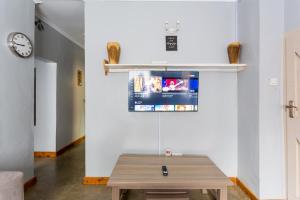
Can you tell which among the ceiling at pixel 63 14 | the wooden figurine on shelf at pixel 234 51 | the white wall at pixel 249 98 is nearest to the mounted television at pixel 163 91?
the wooden figurine on shelf at pixel 234 51

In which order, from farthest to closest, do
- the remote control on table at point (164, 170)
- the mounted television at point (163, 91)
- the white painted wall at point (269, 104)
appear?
the mounted television at point (163, 91) < the white painted wall at point (269, 104) < the remote control on table at point (164, 170)

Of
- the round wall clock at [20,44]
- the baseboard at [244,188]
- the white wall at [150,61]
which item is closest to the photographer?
the baseboard at [244,188]

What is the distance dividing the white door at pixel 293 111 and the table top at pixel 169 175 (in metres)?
0.78

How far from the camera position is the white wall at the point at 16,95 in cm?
242

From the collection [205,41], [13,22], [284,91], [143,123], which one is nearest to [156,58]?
[205,41]

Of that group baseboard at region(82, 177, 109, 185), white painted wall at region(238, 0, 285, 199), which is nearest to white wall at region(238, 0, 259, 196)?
white painted wall at region(238, 0, 285, 199)

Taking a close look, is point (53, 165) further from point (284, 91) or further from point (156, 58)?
point (284, 91)

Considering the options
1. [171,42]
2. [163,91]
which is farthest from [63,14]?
[163,91]

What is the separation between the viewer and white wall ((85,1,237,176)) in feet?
9.40

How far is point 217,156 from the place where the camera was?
289cm

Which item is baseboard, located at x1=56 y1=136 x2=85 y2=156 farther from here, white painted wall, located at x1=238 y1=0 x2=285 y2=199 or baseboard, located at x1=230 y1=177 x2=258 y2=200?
white painted wall, located at x1=238 y1=0 x2=285 y2=199

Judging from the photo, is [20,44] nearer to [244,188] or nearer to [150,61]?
[150,61]

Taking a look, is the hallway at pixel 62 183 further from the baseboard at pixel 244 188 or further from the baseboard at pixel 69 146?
the baseboard at pixel 244 188

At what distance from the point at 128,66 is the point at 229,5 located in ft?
5.54
